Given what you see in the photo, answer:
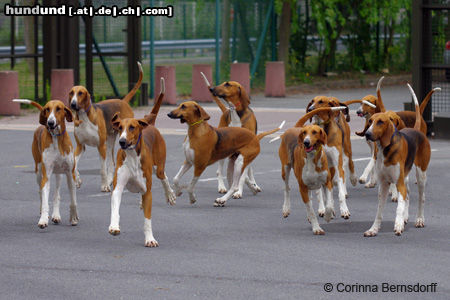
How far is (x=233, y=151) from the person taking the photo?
462 inches

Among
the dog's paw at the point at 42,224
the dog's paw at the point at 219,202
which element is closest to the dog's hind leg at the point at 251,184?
the dog's paw at the point at 219,202

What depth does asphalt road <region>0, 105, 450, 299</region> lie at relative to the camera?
306 inches

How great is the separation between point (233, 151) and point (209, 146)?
45 cm

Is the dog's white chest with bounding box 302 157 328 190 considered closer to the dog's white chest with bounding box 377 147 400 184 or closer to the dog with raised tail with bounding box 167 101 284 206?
the dog's white chest with bounding box 377 147 400 184

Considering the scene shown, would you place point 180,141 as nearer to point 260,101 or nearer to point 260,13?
point 260,101

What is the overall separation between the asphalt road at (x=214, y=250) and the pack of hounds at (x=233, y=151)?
9.2 inches

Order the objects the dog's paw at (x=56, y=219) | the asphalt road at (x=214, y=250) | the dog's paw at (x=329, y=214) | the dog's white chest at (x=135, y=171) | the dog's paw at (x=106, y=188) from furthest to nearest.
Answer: the dog's paw at (x=106, y=188)
the dog's paw at (x=56, y=219)
the dog's paw at (x=329, y=214)
the dog's white chest at (x=135, y=171)
the asphalt road at (x=214, y=250)

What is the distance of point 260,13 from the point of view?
28625mm

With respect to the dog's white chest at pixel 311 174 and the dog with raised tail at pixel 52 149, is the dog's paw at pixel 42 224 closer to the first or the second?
the dog with raised tail at pixel 52 149

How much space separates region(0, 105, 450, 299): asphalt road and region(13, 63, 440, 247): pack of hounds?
23 centimetres

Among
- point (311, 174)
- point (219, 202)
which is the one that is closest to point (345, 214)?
point (311, 174)

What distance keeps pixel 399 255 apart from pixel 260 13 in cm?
2027

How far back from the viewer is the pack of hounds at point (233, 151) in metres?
9.46

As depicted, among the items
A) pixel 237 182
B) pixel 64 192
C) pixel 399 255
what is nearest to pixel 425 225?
pixel 399 255
